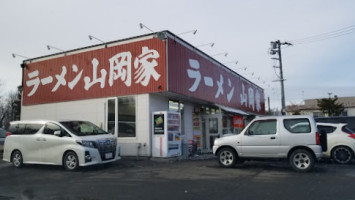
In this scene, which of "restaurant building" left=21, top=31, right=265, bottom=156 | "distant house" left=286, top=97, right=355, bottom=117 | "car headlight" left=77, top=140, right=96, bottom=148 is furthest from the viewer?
"distant house" left=286, top=97, right=355, bottom=117

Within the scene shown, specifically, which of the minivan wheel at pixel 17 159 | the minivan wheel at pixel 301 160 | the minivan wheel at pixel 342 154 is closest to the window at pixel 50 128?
the minivan wheel at pixel 17 159

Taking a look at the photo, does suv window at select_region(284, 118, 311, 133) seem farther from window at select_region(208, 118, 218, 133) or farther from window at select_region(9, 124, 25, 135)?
window at select_region(9, 124, 25, 135)

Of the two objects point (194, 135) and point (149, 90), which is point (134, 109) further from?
point (194, 135)

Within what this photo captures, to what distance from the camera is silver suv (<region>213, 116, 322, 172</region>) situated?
955cm

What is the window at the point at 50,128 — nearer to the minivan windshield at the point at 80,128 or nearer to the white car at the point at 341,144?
the minivan windshield at the point at 80,128

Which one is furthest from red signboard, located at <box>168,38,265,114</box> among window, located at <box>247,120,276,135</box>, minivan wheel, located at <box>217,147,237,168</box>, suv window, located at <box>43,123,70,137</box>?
suv window, located at <box>43,123,70,137</box>

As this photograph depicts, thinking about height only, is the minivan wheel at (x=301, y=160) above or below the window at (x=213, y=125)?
below

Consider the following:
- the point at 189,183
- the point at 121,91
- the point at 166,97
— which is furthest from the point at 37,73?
the point at 189,183

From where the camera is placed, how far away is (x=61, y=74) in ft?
56.4

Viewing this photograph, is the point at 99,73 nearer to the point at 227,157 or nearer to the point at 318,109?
the point at 227,157

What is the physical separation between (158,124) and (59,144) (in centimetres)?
442

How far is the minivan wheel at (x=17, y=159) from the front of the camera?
39.3ft

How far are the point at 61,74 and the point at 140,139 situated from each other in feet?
21.3

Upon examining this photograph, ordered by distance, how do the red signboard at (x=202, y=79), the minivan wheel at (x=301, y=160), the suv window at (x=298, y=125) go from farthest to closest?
the red signboard at (x=202, y=79) → the suv window at (x=298, y=125) → the minivan wheel at (x=301, y=160)
